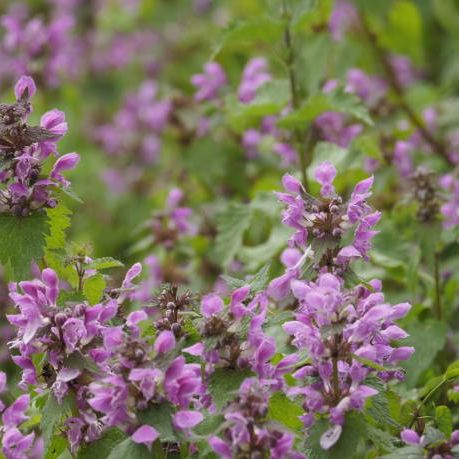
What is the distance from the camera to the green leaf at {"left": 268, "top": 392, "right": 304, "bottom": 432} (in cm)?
176

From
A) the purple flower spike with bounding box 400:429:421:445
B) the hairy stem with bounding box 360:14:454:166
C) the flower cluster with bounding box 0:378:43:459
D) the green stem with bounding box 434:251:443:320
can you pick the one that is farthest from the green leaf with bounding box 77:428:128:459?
the hairy stem with bounding box 360:14:454:166

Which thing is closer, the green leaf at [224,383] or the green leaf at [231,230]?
the green leaf at [224,383]

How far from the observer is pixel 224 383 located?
5.54 feet

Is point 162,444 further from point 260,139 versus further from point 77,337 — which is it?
point 260,139

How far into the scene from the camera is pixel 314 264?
6.05 ft

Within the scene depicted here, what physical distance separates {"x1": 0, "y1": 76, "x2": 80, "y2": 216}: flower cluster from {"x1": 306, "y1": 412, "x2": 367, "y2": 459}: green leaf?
750 mm

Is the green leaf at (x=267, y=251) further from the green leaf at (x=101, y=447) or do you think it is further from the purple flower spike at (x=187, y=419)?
the purple flower spike at (x=187, y=419)

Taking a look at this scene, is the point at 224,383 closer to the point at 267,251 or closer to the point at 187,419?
the point at 187,419

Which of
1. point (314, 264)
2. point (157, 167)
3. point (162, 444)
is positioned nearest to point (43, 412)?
point (162, 444)

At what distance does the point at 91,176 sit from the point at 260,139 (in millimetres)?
1818

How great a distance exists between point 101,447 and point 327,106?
1390mm

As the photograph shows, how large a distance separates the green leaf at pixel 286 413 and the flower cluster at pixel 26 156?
2.12ft

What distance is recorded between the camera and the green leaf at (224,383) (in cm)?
167

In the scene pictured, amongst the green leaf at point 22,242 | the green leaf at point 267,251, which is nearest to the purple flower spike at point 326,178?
the green leaf at point 22,242
